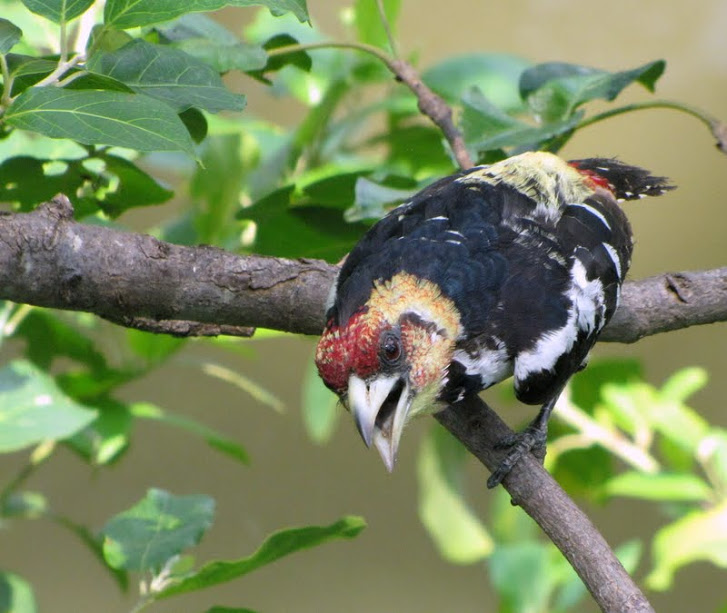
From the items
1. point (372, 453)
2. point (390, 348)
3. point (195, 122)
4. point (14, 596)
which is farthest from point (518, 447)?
point (372, 453)

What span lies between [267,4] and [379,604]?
3076 millimetres

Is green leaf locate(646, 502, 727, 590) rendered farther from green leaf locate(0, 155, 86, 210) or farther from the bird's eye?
green leaf locate(0, 155, 86, 210)

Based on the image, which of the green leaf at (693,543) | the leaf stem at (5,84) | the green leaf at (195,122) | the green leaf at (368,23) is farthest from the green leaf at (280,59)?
the green leaf at (693,543)

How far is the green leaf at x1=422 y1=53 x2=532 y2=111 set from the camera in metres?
2.17

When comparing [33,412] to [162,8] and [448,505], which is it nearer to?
[162,8]

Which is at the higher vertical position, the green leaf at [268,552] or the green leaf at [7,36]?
the green leaf at [7,36]

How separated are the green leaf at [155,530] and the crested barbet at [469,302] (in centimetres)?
26

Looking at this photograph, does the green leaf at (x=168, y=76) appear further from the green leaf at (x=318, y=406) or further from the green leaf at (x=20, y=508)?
the green leaf at (x=318, y=406)

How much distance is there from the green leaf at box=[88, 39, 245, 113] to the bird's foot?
2.08ft

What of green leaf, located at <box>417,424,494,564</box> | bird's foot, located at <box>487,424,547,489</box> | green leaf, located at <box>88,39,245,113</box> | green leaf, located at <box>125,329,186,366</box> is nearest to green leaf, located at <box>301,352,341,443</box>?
green leaf, located at <box>417,424,494,564</box>

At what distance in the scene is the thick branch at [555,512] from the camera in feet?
3.65

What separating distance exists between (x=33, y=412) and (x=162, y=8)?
0.70 m

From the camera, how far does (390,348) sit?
4.16 ft

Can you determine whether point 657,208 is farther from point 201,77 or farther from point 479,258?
point 201,77
